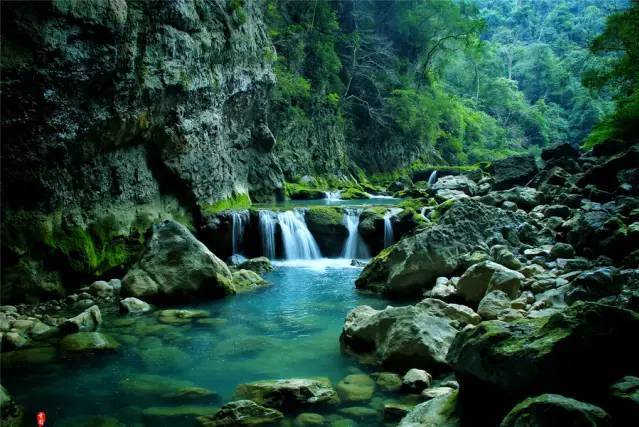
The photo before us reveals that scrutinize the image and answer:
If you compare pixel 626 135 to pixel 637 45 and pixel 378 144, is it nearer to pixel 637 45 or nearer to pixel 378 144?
pixel 637 45

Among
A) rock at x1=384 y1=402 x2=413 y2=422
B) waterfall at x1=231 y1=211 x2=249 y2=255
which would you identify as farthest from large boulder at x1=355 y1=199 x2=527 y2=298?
waterfall at x1=231 y1=211 x2=249 y2=255

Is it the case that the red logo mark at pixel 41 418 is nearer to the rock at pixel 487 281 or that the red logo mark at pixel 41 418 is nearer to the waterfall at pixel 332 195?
the rock at pixel 487 281

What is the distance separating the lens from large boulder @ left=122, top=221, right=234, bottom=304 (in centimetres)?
917

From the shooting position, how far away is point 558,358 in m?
2.91

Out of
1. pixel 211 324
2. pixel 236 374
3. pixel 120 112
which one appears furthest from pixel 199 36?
pixel 236 374

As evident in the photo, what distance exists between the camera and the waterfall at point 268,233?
14.5m

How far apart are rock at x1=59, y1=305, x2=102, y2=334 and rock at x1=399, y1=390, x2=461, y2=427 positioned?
5.60 m

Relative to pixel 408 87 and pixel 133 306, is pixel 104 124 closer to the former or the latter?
pixel 133 306

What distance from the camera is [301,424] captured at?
169 inches

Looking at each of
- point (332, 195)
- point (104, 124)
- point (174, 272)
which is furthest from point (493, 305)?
point (332, 195)

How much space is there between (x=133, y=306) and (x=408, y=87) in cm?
2959

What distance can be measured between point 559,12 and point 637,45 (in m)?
63.6

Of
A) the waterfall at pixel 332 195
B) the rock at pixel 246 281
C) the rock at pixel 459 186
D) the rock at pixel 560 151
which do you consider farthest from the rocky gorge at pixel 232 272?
the waterfall at pixel 332 195

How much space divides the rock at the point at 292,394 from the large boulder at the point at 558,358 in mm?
1822
